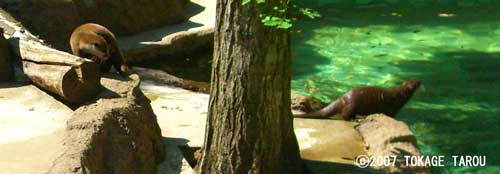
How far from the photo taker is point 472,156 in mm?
8641

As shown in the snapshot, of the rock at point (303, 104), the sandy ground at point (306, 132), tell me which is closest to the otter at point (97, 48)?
the sandy ground at point (306, 132)

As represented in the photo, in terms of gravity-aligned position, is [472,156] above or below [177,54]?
below

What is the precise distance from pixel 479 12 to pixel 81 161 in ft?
39.3

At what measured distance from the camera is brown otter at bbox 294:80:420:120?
8828 mm

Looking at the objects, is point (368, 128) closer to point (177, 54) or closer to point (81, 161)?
point (81, 161)

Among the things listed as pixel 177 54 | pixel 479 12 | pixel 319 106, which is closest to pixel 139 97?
pixel 319 106

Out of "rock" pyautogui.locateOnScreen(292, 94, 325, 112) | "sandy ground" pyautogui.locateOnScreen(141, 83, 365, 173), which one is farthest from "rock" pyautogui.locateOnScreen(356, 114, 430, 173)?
"rock" pyautogui.locateOnScreen(292, 94, 325, 112)

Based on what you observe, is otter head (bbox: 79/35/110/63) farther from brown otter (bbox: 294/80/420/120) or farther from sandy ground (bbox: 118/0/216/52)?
sandy ground (bbox: 118/0/216/52)

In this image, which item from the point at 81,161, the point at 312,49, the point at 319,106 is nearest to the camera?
the point at 81,161

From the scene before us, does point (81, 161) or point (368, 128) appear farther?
point (368, 128)

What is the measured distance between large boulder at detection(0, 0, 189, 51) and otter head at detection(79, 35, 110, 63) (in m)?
1.67

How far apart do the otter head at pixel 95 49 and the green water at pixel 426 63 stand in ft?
10.5

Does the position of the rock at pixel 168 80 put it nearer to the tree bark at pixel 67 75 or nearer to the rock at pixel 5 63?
the rock at pixel 5 63

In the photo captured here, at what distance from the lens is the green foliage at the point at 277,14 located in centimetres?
546
